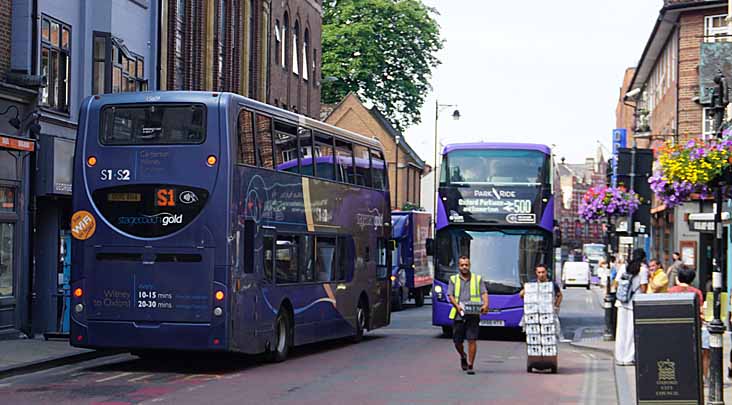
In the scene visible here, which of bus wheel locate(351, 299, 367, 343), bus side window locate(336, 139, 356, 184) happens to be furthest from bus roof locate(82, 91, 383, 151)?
bus wheel locate(351, 299, 367, 343)

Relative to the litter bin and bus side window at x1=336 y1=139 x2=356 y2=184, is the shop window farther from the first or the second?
the litter bin

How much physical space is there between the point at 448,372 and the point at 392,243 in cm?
971

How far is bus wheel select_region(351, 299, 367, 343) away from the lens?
2558 cm

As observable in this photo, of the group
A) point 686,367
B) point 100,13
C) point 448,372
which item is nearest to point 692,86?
point 100,13

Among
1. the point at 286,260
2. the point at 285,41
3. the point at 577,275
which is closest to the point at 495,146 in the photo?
the point at 286,260

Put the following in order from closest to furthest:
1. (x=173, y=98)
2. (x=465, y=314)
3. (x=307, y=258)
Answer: (x=173, y=98), (x=465, y=314), (x=307, y=258)

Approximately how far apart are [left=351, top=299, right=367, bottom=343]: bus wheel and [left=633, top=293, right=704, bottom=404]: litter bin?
13060 mm

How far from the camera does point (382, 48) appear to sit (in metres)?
65.9

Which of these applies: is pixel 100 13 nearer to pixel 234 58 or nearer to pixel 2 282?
pixel 2 282

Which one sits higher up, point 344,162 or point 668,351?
point 344,162

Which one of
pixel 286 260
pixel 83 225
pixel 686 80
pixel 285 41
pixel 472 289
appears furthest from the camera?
pixel 285 41

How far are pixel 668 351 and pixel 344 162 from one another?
12190 mm

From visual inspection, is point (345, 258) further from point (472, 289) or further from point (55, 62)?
point (55, 62)

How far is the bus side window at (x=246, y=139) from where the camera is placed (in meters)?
18.3
